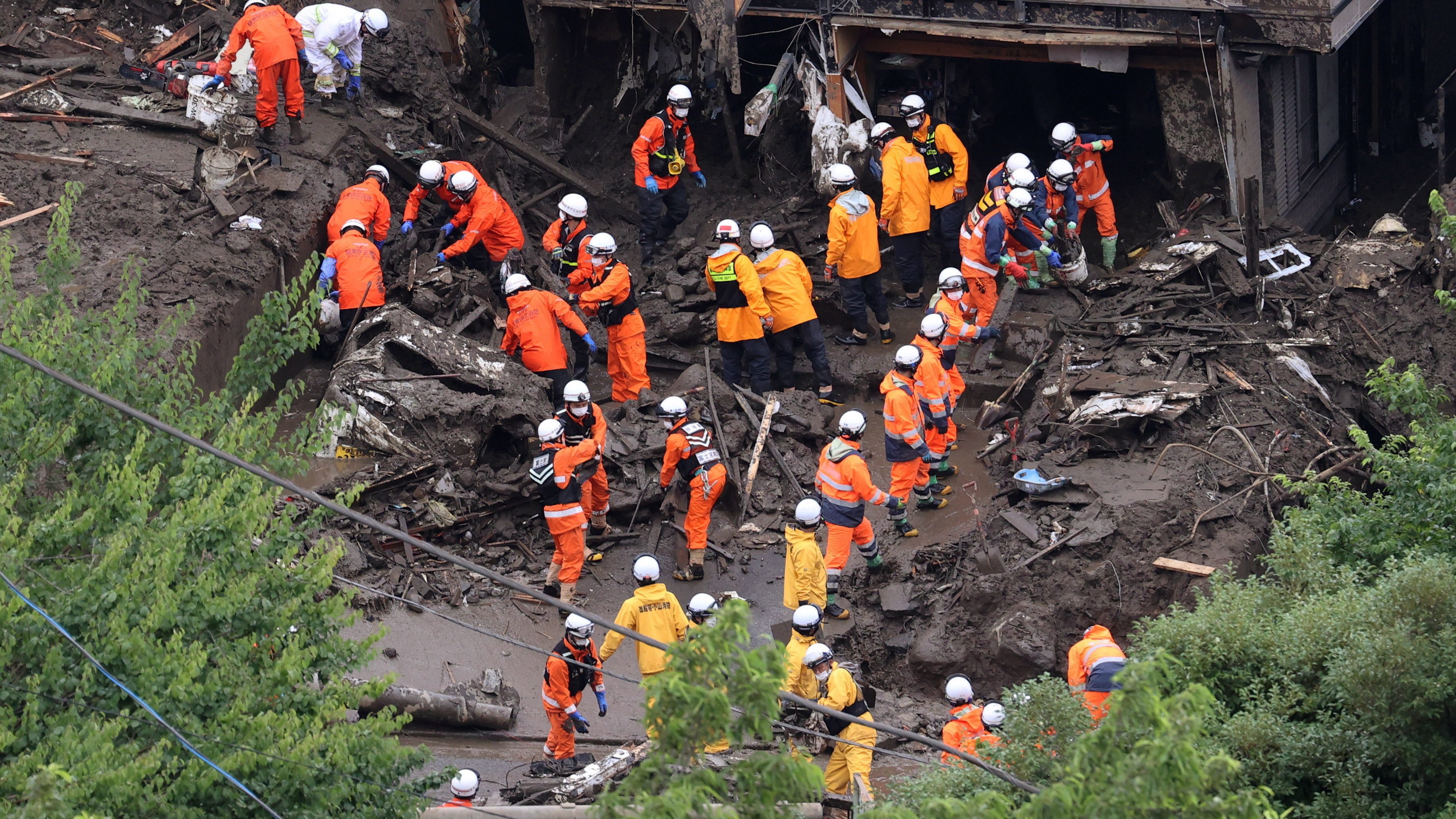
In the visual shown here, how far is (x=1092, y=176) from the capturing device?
14.8m

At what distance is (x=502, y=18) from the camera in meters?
19.5

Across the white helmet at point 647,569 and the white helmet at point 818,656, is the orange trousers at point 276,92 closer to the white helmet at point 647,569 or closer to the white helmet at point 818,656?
the white helmet at point 647,569

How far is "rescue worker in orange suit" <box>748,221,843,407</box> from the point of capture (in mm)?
14102

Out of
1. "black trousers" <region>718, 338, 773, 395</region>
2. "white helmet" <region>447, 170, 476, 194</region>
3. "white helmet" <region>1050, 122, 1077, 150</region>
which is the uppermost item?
"white helmet" <region>447, 170, 476, 194</region>

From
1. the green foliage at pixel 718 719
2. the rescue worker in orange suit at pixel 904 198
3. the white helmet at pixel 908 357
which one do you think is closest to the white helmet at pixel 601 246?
A: the rescue worker in orange suit at pixel 904 198

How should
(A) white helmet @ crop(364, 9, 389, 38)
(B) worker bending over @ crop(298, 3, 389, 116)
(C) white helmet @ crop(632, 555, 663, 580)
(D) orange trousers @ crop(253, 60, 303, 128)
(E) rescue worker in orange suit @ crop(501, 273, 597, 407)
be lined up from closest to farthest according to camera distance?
(C) white helmet @ crop(632, 555, 663, 580)
(E) rescue worker in orange suit @ crop(501, 273, 597, 407)
(D) orange trousers @ crop(253, 60, 303, 128)
(B) worker bending over @ crop(298, 3, 389, 116)
(A) white helmet @ crop(364, 9, 389, 38)

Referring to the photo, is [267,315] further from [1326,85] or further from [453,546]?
[1326,85]

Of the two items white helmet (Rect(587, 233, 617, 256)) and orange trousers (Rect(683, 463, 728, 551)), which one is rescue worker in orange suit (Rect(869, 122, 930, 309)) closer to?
white helmet (Rect(587, 233, 617, 256))

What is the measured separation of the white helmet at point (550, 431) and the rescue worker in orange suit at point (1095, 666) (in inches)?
186

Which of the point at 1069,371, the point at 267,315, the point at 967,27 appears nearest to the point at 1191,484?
the point at 1069,371

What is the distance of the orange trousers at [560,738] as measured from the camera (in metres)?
10.0

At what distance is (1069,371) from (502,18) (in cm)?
1039

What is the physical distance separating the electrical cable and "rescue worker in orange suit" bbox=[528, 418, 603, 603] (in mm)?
4702

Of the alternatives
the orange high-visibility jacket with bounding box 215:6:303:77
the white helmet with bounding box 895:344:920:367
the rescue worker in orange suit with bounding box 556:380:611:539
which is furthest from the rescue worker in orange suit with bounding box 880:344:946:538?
the orange high-visibility jacket with bounding box 215:6:303:77
